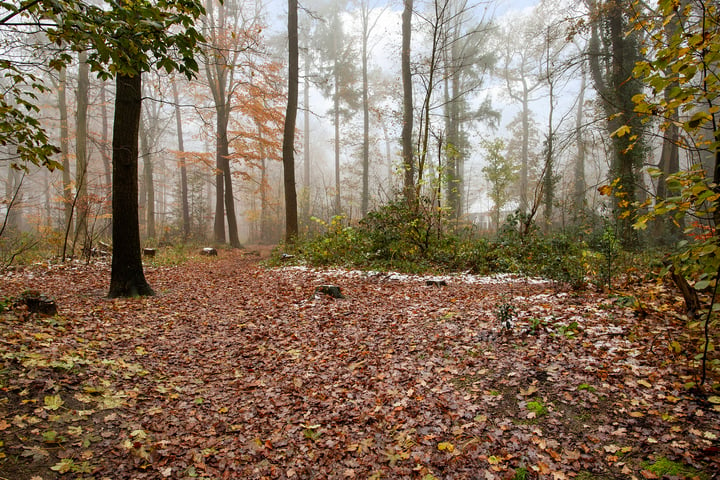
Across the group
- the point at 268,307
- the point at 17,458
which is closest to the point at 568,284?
the point at 268,307

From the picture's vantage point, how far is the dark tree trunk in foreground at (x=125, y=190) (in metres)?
5.64

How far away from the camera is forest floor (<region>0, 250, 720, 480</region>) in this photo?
91.1 inches

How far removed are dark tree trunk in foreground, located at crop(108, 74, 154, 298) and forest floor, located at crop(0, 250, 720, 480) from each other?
76 cm

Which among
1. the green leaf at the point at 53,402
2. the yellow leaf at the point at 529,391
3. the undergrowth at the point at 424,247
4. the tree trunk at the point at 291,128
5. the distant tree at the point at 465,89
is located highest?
the distant tree at the point at 465,89

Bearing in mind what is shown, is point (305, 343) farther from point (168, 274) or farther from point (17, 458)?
point (168, 274)

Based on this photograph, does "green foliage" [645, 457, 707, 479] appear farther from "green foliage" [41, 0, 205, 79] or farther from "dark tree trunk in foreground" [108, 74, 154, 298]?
"dark tree trunk in foreground" [108, 74, 154, 298]

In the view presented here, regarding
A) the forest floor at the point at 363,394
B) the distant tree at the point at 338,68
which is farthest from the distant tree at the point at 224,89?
the forest floor at the point at 363,394

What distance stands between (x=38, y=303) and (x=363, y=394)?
423 centimetres

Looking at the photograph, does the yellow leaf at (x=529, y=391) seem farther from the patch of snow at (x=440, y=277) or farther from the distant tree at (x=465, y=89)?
the distant tree at (x=465, y=89)

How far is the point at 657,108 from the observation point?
2432mm

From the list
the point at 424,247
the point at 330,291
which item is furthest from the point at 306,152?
the point at 330,291

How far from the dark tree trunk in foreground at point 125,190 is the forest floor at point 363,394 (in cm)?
76

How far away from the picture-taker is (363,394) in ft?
10.7

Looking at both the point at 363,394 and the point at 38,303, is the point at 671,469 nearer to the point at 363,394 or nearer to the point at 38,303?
the point at 363,394
